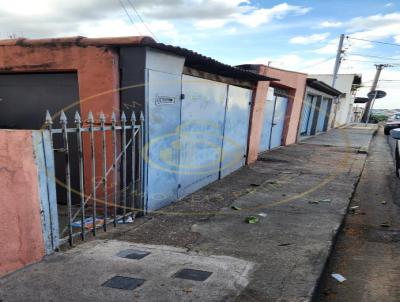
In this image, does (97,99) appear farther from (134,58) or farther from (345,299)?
(345,299)

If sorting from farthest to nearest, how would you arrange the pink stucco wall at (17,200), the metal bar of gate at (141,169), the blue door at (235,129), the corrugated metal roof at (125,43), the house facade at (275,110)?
the house facade at (275,110) < the blue door at (235,129) < the metal bar of gate at (141,169) < the corrugated metal roof at (125,43) < the pink stucco wall at (17,200)

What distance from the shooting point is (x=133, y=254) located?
12.2ft

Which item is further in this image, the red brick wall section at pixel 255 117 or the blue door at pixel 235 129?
the red brick wall section at pixel 255 117

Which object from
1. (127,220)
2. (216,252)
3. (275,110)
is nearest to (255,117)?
(275,110)

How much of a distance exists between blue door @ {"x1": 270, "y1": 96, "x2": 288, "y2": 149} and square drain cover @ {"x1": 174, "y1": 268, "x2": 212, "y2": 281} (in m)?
10.4

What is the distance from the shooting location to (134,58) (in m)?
4.65

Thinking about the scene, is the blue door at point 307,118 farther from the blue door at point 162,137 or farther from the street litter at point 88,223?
the street litter at point 88,223

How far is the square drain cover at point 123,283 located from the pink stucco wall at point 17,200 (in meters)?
0.94

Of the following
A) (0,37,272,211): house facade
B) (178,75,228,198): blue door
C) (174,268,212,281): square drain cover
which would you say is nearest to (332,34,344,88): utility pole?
(178,75,228,198): blue door

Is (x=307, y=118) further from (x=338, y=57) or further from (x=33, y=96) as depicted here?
(x=33, y=96)

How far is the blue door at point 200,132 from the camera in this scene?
238 inches

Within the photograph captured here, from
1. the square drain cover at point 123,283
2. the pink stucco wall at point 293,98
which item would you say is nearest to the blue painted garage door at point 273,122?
the pink stucco wall at point 293,98

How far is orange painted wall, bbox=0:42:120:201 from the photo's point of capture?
15.4 ft

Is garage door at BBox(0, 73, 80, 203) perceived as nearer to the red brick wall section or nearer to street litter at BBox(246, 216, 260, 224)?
street litter at BBox(246, 216, 260, 224)
